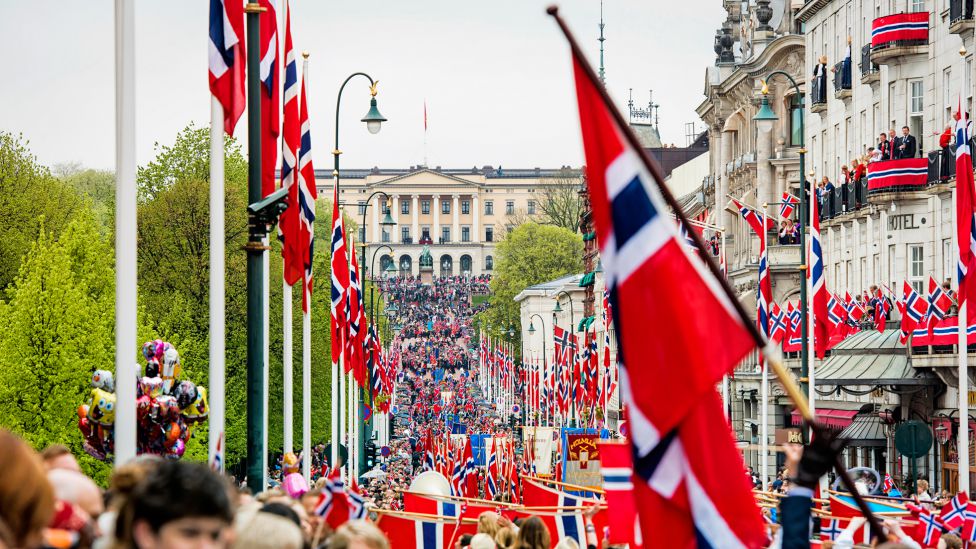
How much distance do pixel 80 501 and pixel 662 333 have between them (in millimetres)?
2471

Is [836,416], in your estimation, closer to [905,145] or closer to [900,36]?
[905,145]

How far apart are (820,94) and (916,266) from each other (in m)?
10.5

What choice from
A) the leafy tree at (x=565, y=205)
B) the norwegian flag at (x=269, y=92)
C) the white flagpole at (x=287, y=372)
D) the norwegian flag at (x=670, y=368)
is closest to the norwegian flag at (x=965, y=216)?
the white flagpole at (x=287, y=372)

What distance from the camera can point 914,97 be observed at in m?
40.5

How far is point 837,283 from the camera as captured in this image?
48.3 metres

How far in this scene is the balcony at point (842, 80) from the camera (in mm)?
45625

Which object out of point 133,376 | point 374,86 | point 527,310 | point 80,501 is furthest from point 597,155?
point 527,310

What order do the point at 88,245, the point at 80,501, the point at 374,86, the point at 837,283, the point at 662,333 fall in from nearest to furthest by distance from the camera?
1. the point at 80,501
2. the point at 662,333
3. the point at 374,86
4. the point at 88,245
5. the point at 837,283

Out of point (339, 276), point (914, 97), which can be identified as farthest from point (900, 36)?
point (339, 276)

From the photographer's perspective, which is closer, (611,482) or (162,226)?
(611,482)

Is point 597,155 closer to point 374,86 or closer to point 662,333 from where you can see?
point 662,333

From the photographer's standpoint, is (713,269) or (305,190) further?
(305,190)

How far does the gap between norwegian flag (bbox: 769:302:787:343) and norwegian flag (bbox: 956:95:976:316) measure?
44.1 feet

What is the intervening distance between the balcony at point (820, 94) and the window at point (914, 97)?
8.72 meters
